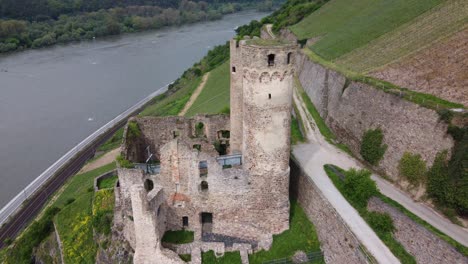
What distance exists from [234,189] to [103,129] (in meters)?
37.7

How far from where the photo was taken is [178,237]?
2206 centimetres

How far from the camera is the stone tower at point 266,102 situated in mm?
19031

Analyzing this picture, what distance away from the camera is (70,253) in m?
25.8

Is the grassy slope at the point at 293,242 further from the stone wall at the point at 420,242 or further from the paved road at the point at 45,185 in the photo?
the paved road at the point at 45,185

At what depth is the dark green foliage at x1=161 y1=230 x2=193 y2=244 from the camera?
2177 centimetres

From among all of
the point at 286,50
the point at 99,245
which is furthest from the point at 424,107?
the point at 99,245

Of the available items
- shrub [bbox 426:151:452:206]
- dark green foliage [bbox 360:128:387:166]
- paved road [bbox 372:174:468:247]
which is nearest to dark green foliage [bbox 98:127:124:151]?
dark green foliage [bbox 360:128:387:166]

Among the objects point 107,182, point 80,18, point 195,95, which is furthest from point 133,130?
point 80,18

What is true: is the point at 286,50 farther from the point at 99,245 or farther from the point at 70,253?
the point at 70,253

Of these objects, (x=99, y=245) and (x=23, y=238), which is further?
(x=23, y=238)

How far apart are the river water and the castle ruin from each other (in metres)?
28.4

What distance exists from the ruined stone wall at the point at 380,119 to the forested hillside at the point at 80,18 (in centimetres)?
8031

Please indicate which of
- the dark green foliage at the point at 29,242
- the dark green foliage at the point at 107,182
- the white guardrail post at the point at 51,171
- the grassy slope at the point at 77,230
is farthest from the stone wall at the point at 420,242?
the white guardrail post at the point at 51,171

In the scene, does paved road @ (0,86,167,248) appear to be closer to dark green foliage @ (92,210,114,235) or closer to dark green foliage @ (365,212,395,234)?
dark green foliage @ (92,210,114,235)
